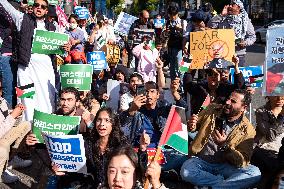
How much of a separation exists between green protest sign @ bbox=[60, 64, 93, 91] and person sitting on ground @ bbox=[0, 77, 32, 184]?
732mm

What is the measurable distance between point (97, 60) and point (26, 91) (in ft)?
8.81

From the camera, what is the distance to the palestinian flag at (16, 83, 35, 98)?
5.09 m

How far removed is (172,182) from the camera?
509 cm

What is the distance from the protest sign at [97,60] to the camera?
25.3 ft

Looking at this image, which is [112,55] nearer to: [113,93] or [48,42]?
[113,93]

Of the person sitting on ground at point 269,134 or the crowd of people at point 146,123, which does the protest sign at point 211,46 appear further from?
the person sitting on ground at point 269,134

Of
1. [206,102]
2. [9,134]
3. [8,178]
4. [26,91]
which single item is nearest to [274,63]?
[206,102]

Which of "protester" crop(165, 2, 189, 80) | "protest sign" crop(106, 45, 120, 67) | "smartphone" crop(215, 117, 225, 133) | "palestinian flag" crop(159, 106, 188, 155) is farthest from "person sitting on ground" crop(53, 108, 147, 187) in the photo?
"protester" crop(165, 2, 189, 80)

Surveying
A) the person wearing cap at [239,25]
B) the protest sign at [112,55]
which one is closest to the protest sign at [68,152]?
the person wearing cap at [239,25]

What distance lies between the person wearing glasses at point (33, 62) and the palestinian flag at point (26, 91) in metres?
0.21

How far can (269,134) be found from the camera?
4.77 m

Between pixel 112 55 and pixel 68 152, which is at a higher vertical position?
pixel 112 55

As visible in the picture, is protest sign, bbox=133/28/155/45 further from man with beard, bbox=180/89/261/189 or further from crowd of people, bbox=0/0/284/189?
man with beard, bbox=180/89/261/189

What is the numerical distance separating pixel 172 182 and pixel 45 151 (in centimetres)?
143
